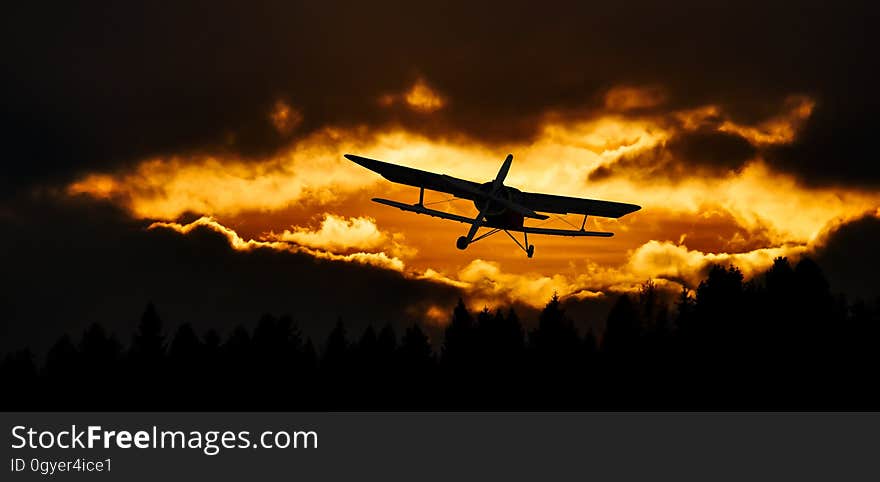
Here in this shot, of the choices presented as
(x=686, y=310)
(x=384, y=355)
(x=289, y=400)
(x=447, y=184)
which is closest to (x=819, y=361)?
(x=686, y=310)

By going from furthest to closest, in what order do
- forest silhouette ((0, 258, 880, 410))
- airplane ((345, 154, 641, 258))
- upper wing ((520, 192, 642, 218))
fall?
forest silhouette ((0, 258, 880, 410)), upper wing ((520, 192, 642, 218)), airplane ((345, 154, 641, 258))

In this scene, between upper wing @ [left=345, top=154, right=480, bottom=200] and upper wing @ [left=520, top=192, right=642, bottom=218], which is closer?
upper wing @ [left=345, top=154, right=480, bottom=200]

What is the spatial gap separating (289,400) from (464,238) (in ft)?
320

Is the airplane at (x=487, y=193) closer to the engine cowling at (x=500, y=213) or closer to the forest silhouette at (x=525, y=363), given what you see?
the engine cowling at (x=500, y=213)

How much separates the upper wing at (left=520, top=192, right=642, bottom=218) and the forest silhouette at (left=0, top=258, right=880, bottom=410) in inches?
1386

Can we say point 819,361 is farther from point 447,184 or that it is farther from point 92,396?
point 92,396

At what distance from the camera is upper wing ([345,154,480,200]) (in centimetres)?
6438

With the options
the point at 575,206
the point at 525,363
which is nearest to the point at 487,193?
the point at 575,206

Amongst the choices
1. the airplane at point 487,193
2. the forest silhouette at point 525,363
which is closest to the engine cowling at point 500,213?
the airplane at point 487,193

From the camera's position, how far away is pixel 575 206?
254 ft

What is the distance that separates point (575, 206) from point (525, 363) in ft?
207

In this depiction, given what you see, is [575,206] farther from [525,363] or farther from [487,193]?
[525,363]

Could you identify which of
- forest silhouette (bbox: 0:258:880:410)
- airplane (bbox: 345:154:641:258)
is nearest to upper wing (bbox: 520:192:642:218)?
airplane (bbox: 345:154:641:258)

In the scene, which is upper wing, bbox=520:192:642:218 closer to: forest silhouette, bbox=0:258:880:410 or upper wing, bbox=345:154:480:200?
upper wing, bbox=345:154:480:200
